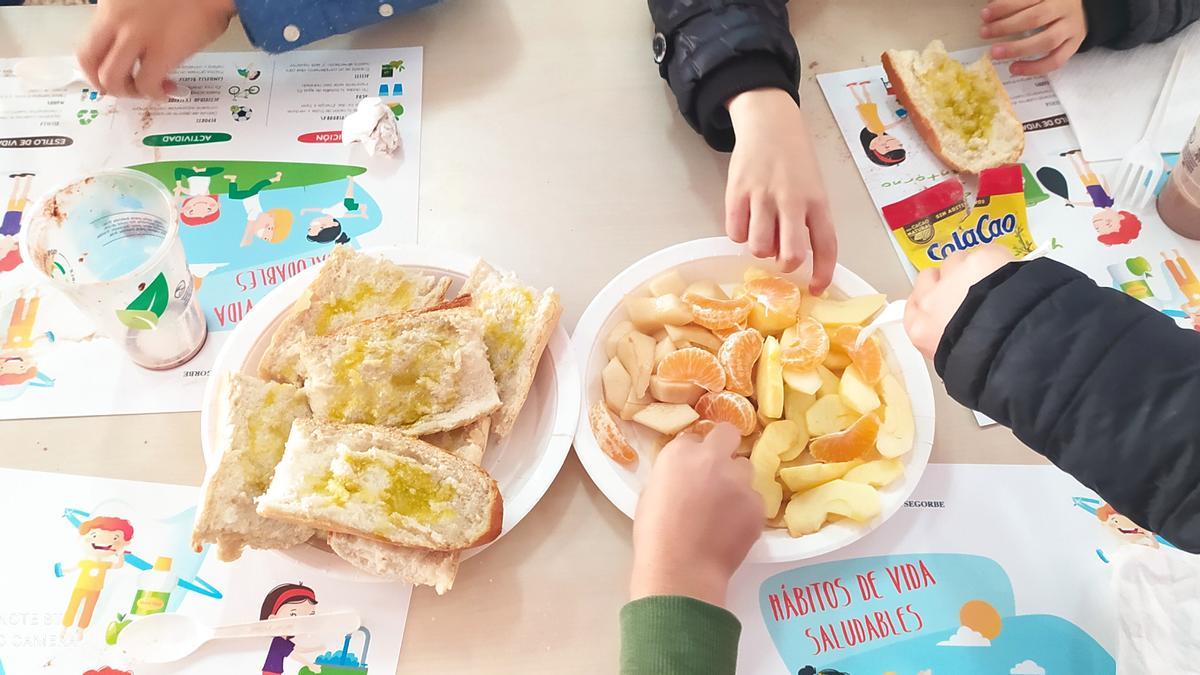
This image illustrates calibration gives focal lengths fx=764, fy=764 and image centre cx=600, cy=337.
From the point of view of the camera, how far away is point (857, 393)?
898 mm

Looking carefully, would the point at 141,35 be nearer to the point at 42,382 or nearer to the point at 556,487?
the point at 42,382

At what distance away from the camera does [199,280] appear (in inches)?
39.2

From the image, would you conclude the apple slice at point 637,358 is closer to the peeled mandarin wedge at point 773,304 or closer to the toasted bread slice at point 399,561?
the peeled mandarin wedge at point 773,304

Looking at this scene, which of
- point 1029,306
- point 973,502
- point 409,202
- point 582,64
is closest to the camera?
point 1029,306

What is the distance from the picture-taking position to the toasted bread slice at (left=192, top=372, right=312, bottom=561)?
78 centimetres

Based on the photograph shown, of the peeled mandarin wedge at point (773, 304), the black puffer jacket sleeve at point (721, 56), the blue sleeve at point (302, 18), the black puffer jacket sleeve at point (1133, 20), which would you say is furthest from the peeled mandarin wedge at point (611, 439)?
the black puffer jacket sleeve at point (1133, 20)

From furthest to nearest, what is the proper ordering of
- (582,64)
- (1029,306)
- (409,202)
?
(582,64) < (409,202) < (1029,306)

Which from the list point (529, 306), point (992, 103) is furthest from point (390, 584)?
point (992, 103)

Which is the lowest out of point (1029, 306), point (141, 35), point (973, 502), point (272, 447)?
point (973, 502)

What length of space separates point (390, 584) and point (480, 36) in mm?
846

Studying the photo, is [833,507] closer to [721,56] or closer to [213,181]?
[721,56]

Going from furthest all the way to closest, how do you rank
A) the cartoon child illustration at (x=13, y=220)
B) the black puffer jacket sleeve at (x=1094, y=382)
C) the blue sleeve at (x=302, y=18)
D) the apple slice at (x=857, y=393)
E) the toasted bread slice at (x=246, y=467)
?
the blue sleeve at (x=302, y=18)
the cartoon child illustration at (x=13, y=220)
the apple slice at (x=857, y=393)
the toasted bread slice at (x=246, y=467)
the black puffer jacket sleeve at (x=1094, y=382)

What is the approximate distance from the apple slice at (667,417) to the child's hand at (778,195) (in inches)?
9.2

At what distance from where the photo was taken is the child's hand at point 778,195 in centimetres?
97
